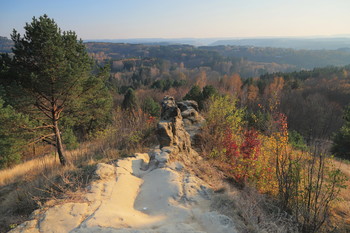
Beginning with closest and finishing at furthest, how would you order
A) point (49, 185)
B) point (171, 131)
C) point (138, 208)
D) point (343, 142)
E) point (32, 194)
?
point (138, 208) → point (32, 194) → point (49, 185) → point (171, 131) → point (343, 142)

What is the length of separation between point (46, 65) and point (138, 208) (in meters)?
8.56

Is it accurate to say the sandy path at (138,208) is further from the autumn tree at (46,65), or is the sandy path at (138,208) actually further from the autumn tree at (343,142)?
the autumn tree at (343,142)

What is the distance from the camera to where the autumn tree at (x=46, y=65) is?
10.1 m

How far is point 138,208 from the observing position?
18.6 ft

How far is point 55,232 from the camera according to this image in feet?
14.4

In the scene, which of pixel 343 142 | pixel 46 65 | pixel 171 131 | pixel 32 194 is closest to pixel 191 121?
pixel 171 131

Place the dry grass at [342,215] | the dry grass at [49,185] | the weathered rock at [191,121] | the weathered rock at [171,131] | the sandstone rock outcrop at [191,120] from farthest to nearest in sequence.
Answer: the sandstone rock outcrop at [191,120] → the weathered rock at [191,121] → the weathered rock at [171,131] → the dry grass at [342,215] → the dry grass at [49,185]

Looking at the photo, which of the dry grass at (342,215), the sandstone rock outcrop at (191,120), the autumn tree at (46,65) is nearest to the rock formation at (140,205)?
the sandstone rock outcrop at (191,120)

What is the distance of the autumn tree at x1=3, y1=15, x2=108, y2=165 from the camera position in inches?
396

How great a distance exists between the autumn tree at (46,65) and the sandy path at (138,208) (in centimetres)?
571

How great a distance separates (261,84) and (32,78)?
149 feet

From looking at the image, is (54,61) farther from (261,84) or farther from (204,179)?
(261,84)

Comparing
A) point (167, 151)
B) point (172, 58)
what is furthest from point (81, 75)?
point (172, 58)

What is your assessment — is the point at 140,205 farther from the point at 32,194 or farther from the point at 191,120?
the point at 191,120
